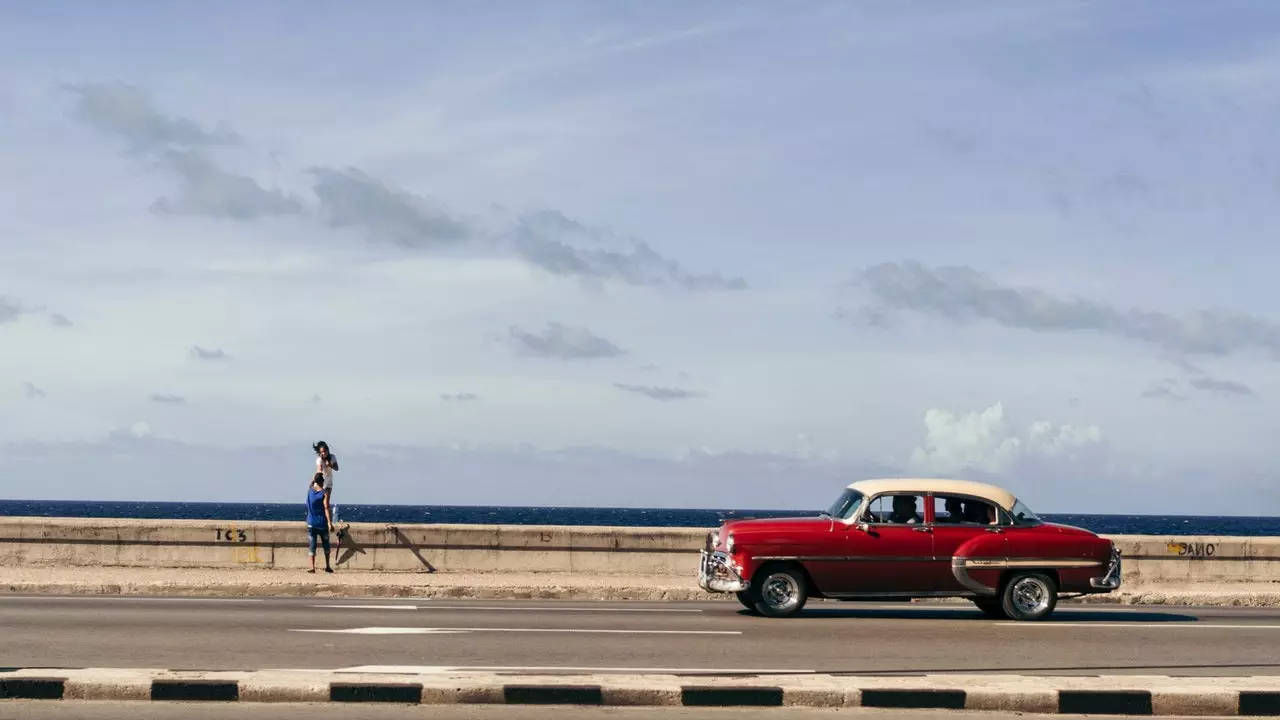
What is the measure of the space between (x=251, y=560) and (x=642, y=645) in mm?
9787

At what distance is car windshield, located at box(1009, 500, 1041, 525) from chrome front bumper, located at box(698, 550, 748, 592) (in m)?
3.24

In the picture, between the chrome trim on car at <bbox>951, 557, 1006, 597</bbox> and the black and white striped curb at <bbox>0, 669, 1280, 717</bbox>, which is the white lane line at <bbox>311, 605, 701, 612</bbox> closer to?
the chrome trim on car at <bbox>951, 557, 1006, 597</bbox>

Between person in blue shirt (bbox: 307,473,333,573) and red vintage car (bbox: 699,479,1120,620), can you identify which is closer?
red vintage car (bbox: 699,479,1120,620)

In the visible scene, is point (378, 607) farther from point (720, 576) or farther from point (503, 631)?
point (720, 576)

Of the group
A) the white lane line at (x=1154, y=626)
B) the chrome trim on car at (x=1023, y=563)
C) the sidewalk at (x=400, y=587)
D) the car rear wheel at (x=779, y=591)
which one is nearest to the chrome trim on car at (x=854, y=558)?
the car rear wheel at (x=779, y=591)

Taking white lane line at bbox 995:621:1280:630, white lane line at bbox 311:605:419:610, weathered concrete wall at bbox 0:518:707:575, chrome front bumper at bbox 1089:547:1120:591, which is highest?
weathered concrete wall at bbox 0:518:707:575

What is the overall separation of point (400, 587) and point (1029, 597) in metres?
8.00

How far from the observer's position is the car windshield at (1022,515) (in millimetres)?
16766

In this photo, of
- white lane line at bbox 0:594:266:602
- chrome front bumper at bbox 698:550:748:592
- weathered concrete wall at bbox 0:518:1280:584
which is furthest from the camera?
weathered concrete wall at bbox 0:518:1280:584

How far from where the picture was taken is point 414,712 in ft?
30.8

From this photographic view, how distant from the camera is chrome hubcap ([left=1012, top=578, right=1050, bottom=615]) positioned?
16500 millimetres

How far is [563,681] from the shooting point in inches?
393

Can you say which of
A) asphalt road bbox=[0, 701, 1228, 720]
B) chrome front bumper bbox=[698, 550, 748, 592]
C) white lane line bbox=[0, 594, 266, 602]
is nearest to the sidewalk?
white lane line bbox=[0, 594, 266, 602]

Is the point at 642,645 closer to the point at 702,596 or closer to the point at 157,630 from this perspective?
the point at 157,630
